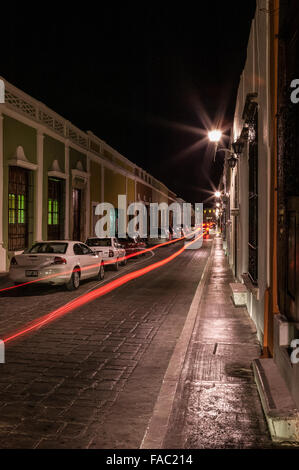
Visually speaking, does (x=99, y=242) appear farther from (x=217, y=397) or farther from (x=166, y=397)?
(x=217, y=397)

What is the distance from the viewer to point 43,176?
20734 mm

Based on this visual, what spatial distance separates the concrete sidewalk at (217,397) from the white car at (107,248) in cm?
952

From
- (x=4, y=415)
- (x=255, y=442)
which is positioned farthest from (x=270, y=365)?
(x=4, y=415)

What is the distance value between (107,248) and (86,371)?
12.1 m

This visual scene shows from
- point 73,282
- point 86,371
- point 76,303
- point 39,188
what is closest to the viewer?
point 86,371

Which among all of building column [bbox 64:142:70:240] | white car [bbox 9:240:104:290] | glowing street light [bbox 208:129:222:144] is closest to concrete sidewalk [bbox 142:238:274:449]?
white car [bbox 9:240:104:290]

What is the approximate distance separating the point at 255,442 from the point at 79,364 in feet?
9.84

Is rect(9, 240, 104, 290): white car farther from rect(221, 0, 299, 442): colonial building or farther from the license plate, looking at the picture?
rect(221, 0, 299, 442): colonial building

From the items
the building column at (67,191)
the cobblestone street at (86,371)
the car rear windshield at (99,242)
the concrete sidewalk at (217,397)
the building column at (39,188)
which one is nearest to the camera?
the concrete sidewalk at (217,397)

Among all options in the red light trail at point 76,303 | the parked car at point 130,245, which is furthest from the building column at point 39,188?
the red light trail at point 76,303

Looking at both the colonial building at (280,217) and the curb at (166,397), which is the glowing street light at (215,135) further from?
the curb at (166,397)

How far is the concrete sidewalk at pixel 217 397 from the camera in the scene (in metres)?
3.89

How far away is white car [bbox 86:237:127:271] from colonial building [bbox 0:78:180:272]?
3.29 metres

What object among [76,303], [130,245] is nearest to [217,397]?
[76,303]
